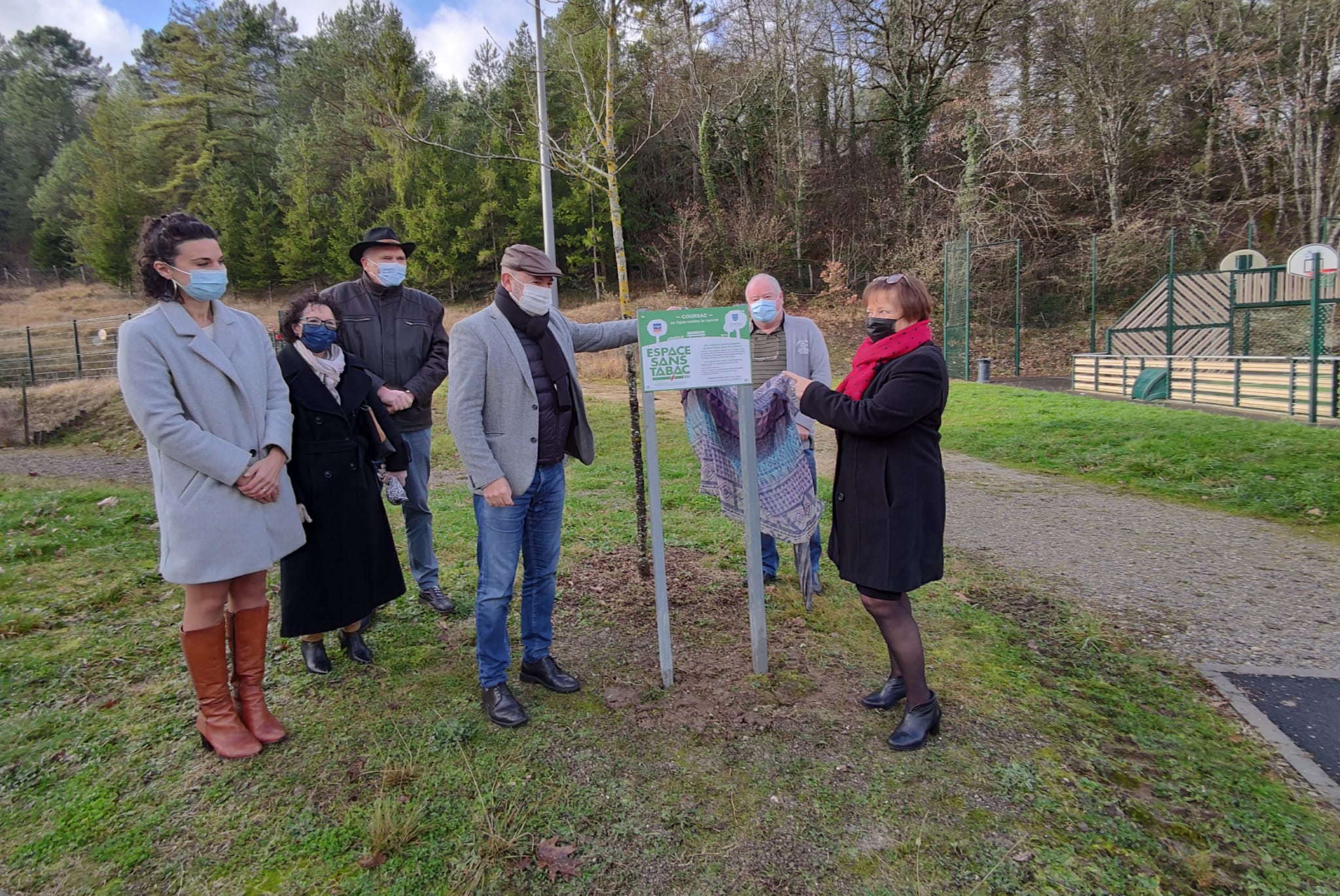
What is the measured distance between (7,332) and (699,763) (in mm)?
37744

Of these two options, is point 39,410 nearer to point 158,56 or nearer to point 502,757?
point 502,757

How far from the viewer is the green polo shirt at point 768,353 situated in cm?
429

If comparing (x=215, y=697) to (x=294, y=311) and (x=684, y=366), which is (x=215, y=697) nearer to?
(x=294, y=311)

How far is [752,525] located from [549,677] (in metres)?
1.19

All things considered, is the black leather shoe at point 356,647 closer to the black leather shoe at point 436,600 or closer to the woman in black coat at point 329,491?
the woman in black coat at point 329,491

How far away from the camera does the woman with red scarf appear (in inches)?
107

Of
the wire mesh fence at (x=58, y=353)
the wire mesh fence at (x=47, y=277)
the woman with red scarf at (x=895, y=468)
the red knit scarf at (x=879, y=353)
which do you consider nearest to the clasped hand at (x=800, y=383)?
the woman with red scarf at (x=895, y=468)

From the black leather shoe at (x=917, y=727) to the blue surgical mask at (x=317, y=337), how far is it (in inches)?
122

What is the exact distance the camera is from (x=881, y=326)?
2863mm

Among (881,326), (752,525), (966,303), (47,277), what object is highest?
(47,277)

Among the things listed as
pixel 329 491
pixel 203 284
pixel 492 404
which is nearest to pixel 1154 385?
pixel 492 404

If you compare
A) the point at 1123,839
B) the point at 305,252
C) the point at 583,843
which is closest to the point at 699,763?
the point at 583,843

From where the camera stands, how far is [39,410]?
1599cm

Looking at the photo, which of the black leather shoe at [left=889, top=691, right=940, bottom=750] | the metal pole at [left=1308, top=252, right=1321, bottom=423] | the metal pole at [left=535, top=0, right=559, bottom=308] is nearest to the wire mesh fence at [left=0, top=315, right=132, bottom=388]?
the metal pole at [left=535, top=0, right=559, bottom=308]
